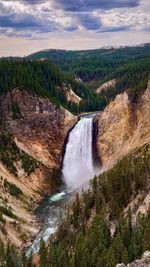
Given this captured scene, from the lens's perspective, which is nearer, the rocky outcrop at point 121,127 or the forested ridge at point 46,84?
the rocky outcrop at point 121,127

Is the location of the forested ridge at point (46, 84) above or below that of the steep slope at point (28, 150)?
above

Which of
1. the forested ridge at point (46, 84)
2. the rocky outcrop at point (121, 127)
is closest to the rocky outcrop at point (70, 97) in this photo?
the forested ridge at point (46, 84)

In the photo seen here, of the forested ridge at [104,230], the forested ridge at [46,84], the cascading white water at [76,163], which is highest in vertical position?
the forested ridge at [46,84]

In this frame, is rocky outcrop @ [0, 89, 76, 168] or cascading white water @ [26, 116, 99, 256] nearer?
cascading white water @ [26, 116, 99, 256]

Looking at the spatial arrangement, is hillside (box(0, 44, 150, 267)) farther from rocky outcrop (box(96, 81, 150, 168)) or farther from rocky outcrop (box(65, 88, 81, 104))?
rocky outcrop (box(96, 81, 150, 168))

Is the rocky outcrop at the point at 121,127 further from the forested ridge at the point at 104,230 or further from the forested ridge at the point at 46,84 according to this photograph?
the forested ridge at the point at 104,230

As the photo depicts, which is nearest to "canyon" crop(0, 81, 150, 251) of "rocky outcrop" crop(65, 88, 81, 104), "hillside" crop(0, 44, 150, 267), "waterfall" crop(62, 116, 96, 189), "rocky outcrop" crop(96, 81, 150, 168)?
"rocky outcrop" crop(96, 81, 150, 168)

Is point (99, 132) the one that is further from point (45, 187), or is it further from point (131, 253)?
point (131, 253)

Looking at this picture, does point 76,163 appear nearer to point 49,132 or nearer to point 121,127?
point 49,132
